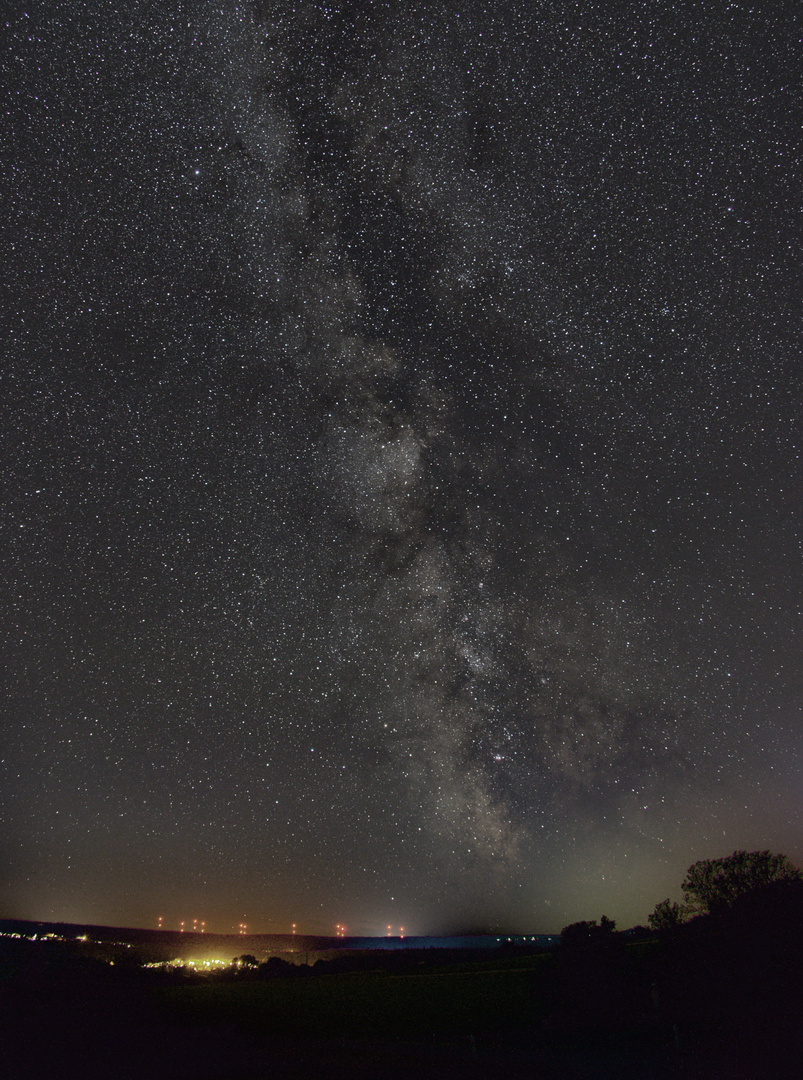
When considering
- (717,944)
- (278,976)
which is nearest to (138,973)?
(278,976)

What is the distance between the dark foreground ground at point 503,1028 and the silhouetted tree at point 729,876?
279 inches

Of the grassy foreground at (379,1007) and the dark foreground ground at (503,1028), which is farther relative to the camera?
the grassy foreground at (379,1007)

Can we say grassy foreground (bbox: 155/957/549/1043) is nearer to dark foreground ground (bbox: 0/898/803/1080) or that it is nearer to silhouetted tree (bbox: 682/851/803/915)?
dark foreground ground (bbox: 0/898/803/1080)

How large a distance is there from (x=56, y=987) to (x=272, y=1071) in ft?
121

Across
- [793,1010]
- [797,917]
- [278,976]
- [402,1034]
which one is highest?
[797,917]

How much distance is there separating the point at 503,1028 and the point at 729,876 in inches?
842

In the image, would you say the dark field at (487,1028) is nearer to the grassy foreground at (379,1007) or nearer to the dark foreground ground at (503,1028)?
the dark foreground ground at (503,1028)

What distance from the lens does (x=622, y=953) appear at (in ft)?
96.3

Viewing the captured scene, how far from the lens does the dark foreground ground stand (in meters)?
18.9

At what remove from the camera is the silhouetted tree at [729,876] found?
38031 mm

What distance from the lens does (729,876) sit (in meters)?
39.8

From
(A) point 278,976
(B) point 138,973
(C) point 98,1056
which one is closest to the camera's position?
(C) point 98,1056

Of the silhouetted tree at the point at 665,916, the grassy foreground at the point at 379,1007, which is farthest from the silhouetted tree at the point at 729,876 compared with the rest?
the grassy foreground at the point at 379,1007

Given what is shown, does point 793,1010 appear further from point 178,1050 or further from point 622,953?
point 178,1050
